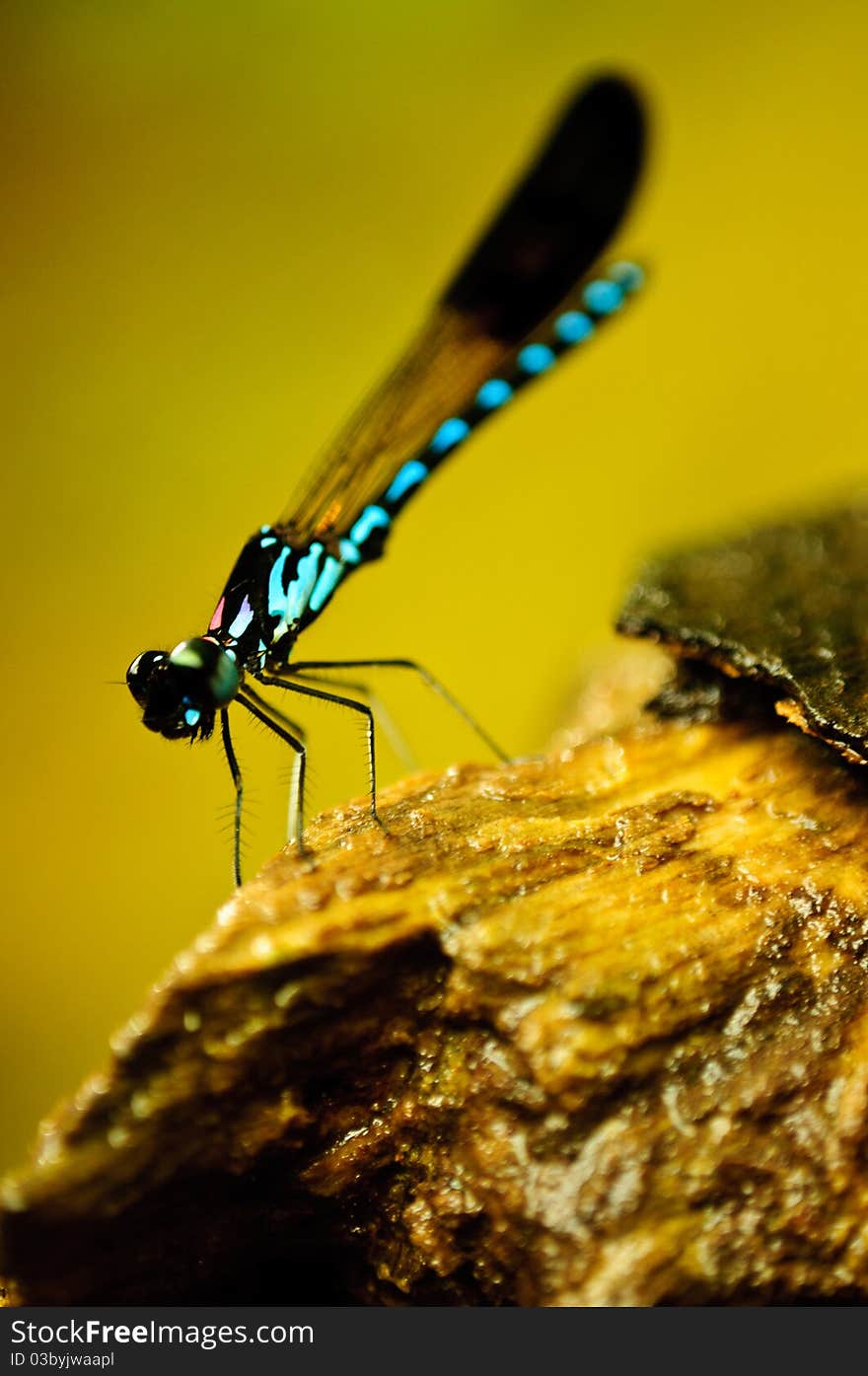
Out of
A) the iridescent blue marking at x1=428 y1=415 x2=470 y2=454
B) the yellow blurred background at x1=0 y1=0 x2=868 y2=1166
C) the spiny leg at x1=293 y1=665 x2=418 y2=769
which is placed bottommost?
the spiny leg at x1=293 y1=665 x2=418 y2=769

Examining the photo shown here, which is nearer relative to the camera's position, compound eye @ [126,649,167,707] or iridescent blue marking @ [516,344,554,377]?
compound eye @ [126,649,167,707]

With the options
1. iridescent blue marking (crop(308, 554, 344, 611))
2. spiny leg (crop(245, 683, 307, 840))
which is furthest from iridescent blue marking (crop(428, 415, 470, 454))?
spiny leg (crop(245, 683, 307, 840))

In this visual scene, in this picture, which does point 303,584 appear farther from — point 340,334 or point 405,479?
point 340,334

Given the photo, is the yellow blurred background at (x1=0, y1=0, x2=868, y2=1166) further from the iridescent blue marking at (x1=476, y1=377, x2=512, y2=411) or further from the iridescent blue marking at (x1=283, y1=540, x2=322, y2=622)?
the iridescent blue marking at (x1=283, y1=540, x2=322, y2=622)

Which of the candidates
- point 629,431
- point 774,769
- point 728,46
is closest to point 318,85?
point 728,46

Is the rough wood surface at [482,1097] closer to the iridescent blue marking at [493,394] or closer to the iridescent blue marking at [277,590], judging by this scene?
the iridescent blue marking at [277,590]

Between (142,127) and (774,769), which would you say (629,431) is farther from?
(774,769)
